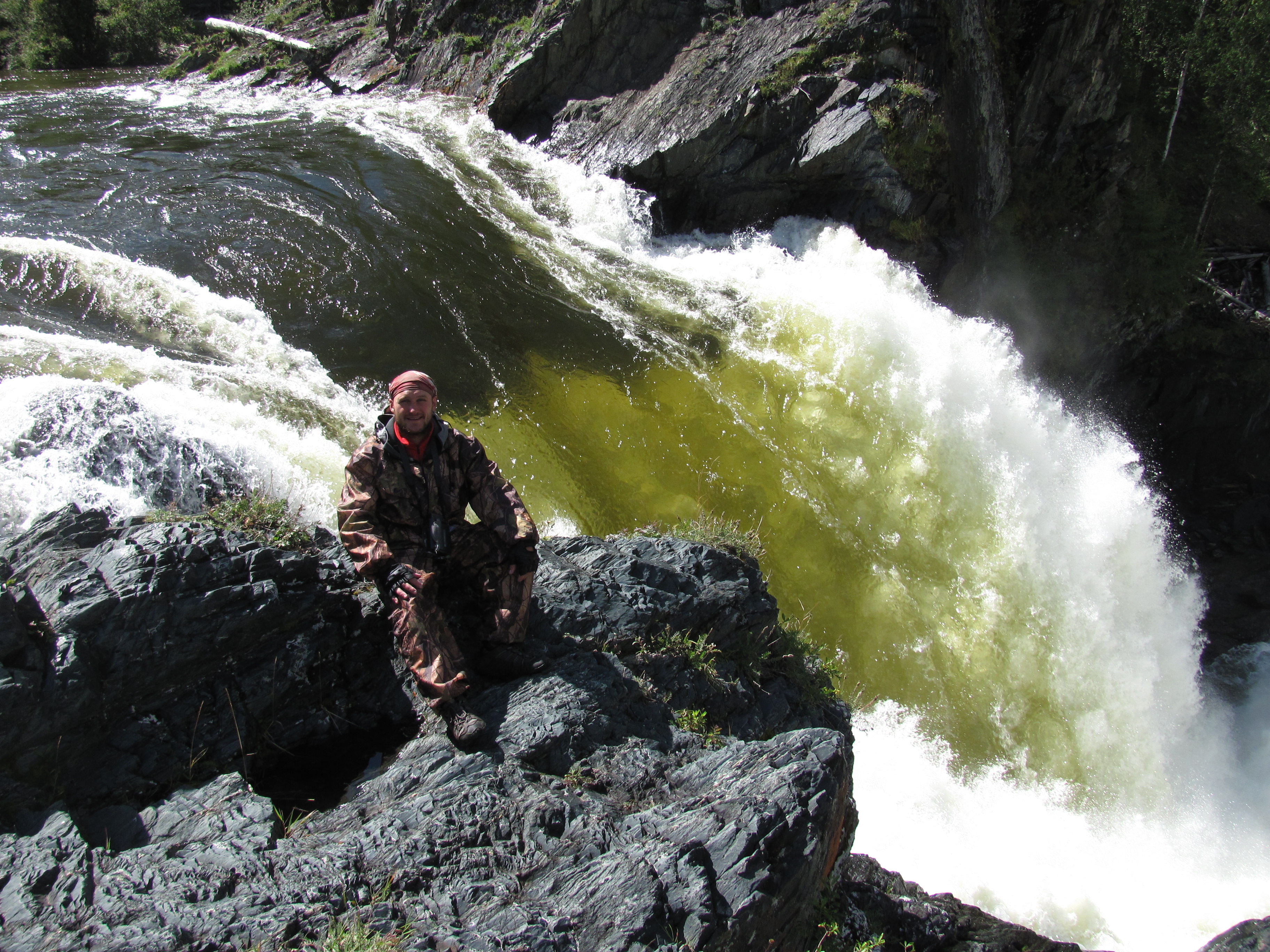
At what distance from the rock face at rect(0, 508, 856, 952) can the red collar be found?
891mm

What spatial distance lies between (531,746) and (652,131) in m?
13.4

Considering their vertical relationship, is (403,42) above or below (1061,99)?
below

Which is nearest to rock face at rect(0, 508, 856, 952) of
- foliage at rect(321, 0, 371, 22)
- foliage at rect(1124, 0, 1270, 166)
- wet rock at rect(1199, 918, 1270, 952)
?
wet rock at rect(1199, 918, 1270, 952)

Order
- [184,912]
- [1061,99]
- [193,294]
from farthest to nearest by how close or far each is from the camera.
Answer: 1. [1061,99]
2. [193,294]
3. [184,912]

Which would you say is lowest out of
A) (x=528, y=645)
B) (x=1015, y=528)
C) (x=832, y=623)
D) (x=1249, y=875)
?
(x=1249, y=875)

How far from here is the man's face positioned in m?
4.43

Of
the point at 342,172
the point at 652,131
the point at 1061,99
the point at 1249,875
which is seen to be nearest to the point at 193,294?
the point at 342,172

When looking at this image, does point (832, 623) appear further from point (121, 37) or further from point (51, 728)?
point (121, 37)

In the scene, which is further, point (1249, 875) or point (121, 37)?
point (121, 37)

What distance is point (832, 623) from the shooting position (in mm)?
7781

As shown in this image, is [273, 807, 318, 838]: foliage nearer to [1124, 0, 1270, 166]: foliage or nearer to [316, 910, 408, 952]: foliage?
[316, 910, 408, 952]: foliage

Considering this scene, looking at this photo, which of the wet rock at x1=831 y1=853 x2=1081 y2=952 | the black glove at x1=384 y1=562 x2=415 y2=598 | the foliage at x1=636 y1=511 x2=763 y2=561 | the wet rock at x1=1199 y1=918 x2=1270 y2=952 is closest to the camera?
the wet rock at x1=831 y1=853 x2=1081 y2=952

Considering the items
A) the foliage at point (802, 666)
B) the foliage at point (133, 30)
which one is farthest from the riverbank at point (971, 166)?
the foliage at point (133, 30)

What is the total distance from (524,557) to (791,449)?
17.1 feet
